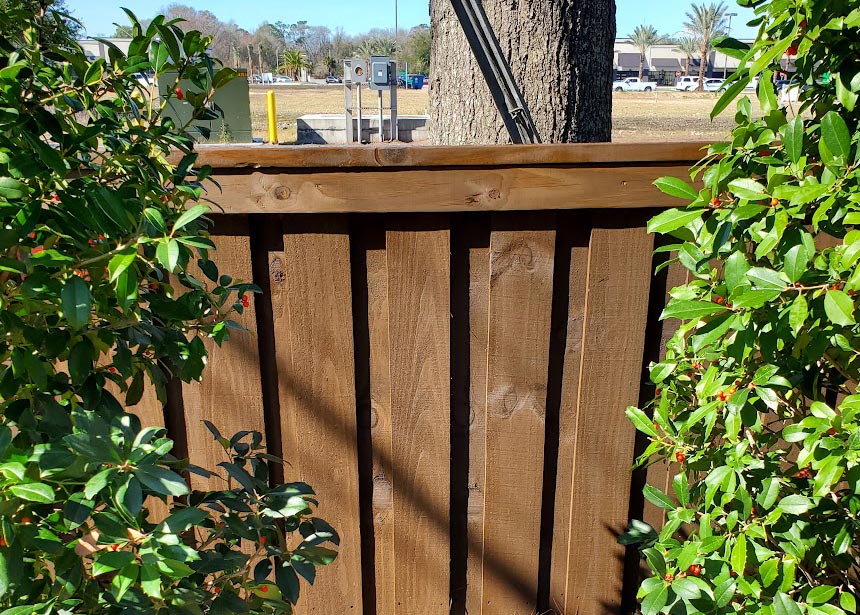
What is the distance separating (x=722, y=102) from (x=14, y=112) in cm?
144

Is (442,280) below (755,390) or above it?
above

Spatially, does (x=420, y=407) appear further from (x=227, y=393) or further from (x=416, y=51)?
(x=416, y=51)

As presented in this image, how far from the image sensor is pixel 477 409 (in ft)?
7.22

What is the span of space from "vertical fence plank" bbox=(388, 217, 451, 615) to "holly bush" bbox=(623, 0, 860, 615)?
0.60 metres

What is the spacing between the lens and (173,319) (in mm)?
1405

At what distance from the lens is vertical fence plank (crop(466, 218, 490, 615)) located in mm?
→ 2094

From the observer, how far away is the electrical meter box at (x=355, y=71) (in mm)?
16078

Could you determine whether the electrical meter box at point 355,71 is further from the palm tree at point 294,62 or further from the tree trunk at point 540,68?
the palm tree at point 294,62

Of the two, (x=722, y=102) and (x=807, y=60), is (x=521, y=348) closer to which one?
(x=722, y=102)

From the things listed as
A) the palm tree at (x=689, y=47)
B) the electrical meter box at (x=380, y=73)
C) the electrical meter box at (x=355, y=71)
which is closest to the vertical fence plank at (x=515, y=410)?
the electrical meter box at (x=380, y=73)

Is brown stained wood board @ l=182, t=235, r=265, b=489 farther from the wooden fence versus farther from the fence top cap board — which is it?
the fence top cap board

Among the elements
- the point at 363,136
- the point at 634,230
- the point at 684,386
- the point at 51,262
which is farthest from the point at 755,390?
the point at 363,136

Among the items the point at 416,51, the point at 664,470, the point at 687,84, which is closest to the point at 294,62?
the point at 416,51

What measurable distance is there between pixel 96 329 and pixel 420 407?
1068mm
